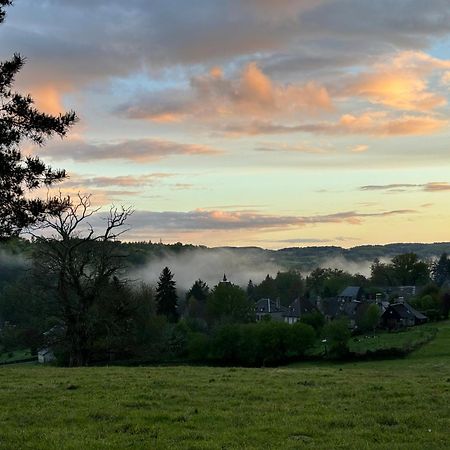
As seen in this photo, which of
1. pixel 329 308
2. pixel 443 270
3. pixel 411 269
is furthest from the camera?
pixel 443 270

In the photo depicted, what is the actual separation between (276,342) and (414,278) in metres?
98.6

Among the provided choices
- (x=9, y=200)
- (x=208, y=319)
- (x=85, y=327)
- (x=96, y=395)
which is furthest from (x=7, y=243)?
(x=208, y=319)

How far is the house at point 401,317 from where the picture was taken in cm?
10250

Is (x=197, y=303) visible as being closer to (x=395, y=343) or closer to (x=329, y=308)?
(x=329, y=308)

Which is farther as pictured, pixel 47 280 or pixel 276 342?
pixel 276 342

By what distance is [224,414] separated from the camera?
13.3m

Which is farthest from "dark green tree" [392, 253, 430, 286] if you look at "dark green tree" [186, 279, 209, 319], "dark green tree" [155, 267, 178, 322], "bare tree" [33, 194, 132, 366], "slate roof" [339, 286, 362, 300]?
"bare tree" [33, 194, 132, 366]

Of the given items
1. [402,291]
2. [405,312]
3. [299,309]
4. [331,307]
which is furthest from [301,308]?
[402,291]

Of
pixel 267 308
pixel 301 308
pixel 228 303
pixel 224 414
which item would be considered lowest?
pixel 267 308

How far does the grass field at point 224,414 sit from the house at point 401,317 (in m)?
87.9

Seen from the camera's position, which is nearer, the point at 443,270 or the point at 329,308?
the point at 329,308

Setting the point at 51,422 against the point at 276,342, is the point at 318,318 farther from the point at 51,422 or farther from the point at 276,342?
the point at 51,422

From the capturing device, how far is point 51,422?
12.7 meters

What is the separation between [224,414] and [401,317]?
96873mm
